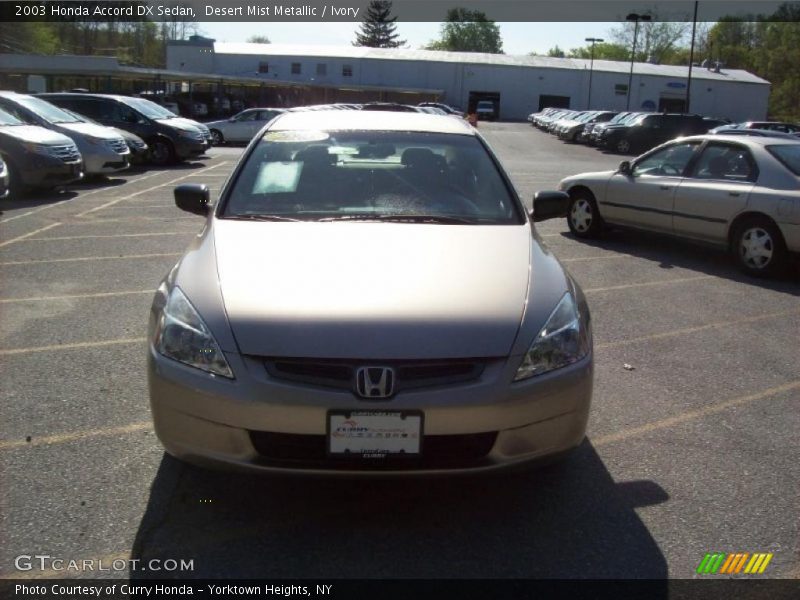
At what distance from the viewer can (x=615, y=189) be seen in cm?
1027

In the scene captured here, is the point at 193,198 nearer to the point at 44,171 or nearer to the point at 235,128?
the point at 44,171

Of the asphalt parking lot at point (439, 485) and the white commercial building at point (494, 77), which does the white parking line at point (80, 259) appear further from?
the white commercial building at point (494, 77)

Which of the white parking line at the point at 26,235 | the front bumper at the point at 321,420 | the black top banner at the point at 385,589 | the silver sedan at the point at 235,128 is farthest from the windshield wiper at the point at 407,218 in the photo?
the silver sedan at the point at 235,128

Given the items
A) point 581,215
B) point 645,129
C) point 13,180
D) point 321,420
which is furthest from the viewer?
point 645,129

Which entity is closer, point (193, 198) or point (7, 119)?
point (193, 198)

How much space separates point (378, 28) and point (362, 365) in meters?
114

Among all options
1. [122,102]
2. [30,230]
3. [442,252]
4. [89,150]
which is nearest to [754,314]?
[442,252]

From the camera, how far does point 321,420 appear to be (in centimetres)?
303

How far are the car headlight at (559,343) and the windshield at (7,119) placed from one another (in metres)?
13.2

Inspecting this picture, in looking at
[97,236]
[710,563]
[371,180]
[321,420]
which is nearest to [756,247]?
[371,180]

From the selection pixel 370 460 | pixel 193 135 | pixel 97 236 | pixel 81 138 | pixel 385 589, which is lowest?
pixel 385 589

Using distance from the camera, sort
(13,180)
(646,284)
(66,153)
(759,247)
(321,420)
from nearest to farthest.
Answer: (321,420), (646,284), (759,247), (13,180), (66,153)

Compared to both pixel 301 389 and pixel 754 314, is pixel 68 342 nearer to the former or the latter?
pixel 301 389

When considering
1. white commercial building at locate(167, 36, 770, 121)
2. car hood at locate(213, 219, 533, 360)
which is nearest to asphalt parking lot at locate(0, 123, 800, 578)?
car hood at locate(213, 219, 533, 360)
